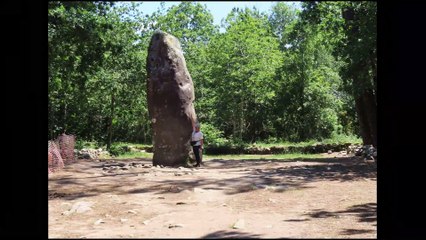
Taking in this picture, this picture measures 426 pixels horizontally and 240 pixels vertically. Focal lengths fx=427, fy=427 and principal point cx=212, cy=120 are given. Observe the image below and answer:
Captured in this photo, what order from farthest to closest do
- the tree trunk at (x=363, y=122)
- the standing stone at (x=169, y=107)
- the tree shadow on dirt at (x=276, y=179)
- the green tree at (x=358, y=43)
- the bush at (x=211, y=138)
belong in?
the bush at (x=211, y=138) → the tree trunk at (x=363, y=122) → the green tree at (x=358, y=43) → the standing stone at (x=169, y=107) → the tree shadow on dirt at (x=276, y=179)

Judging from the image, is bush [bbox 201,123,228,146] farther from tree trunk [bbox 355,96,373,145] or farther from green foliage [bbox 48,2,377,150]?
tree trunk [bbox 355,96,373,145]

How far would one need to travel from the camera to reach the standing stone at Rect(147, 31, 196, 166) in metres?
12.3

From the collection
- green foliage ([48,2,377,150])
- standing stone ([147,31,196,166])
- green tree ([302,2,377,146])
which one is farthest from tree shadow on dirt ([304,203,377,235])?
green foliage ([48,2,377,150])

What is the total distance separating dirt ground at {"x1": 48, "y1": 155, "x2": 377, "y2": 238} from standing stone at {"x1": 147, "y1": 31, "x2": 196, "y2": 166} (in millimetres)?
1052

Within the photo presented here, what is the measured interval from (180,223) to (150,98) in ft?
24.8

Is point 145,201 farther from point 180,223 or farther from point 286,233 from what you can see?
point 286,233

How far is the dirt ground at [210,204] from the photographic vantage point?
5168 mm

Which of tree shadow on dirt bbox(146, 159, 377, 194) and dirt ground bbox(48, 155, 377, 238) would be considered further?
tree shadow on dirt bbox(146, 159, 377, 194)

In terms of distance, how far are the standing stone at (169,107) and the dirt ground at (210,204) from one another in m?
1.05

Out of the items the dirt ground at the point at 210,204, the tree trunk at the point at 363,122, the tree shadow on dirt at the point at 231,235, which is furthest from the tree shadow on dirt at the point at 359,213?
the tree trunk at the point at 363,122

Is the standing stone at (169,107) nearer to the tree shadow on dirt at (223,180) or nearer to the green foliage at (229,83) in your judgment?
the tree shadow on dirt at (223,180)

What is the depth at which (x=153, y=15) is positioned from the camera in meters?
24.4

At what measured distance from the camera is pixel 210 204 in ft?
23.2

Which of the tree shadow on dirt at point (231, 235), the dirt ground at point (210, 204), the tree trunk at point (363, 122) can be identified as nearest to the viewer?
the tree shadow on dirt at point (231, 235)
